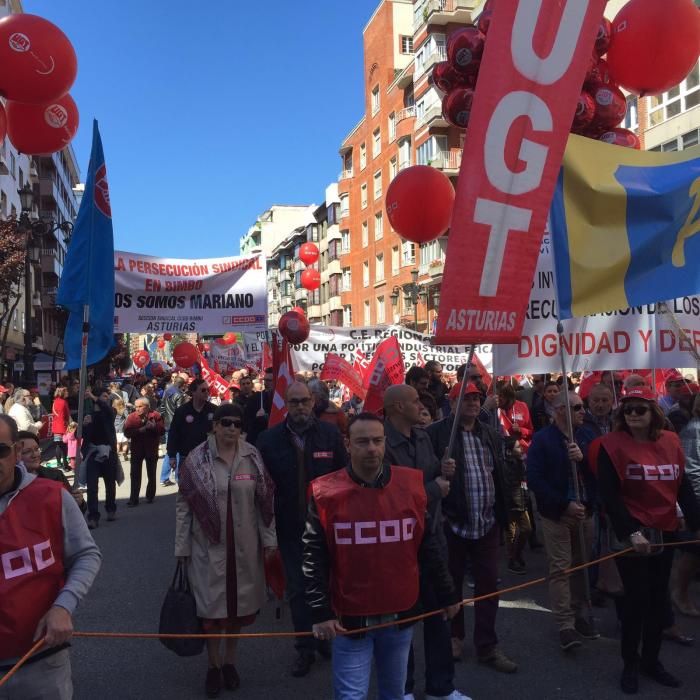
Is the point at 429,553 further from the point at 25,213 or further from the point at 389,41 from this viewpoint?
the point at 389,41

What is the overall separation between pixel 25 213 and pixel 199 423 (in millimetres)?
11002

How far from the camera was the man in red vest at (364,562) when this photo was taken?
3115 mm

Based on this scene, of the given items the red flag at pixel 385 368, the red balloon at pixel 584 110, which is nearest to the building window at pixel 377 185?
the red flag at pixel 385 368

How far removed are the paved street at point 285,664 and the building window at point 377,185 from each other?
4335cm

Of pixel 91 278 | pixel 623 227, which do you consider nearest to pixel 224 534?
pixel 91 278

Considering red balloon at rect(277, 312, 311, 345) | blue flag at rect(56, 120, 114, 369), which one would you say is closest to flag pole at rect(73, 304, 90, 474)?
blue flag at rect(56, 120, 114, 369)

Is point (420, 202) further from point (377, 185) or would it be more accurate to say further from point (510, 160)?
point (377, 185)

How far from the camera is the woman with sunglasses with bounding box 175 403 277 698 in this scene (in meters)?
4.47

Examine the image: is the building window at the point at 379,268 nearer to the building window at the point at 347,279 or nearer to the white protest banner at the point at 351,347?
the building window at the point at 347,279

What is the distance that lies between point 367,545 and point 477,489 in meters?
1.80

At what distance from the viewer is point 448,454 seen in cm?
430

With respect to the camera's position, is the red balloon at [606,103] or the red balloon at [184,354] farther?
the red balloon at [184,354]

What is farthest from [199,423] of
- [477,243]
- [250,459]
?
[477,243]

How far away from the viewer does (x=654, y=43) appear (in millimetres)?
7230
